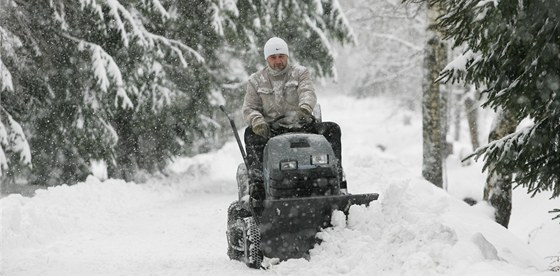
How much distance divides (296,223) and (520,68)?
2412mm

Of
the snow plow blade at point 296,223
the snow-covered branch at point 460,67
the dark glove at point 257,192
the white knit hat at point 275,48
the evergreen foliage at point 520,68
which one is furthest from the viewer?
the white knit hat at point 275,48

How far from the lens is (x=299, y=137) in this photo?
6500 mm

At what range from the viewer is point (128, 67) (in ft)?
47.3

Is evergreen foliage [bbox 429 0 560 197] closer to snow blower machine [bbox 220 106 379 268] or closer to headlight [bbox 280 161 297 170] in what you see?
snow blower machine [bbox 220 106 379 268]

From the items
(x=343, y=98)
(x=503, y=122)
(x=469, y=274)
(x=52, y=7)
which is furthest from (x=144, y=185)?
(x=343, y=98)

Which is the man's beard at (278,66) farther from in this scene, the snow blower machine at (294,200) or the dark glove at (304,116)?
the snow blower machine at (294,200)

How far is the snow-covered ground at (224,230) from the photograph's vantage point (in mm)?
5578

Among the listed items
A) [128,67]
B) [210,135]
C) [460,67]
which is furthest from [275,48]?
[210,135]

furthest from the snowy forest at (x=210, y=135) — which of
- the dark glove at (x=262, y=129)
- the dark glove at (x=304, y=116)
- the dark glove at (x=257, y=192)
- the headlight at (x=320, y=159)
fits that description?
the dark glove at (x=262, y=129)

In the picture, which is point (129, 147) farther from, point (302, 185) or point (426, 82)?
point (302, 185)

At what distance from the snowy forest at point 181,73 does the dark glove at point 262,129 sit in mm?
1802

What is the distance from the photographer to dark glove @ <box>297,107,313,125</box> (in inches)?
270

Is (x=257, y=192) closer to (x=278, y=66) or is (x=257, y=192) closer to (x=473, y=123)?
(x=278, y=66)

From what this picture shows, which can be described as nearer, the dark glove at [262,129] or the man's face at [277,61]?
the dark glove at [262,129]
